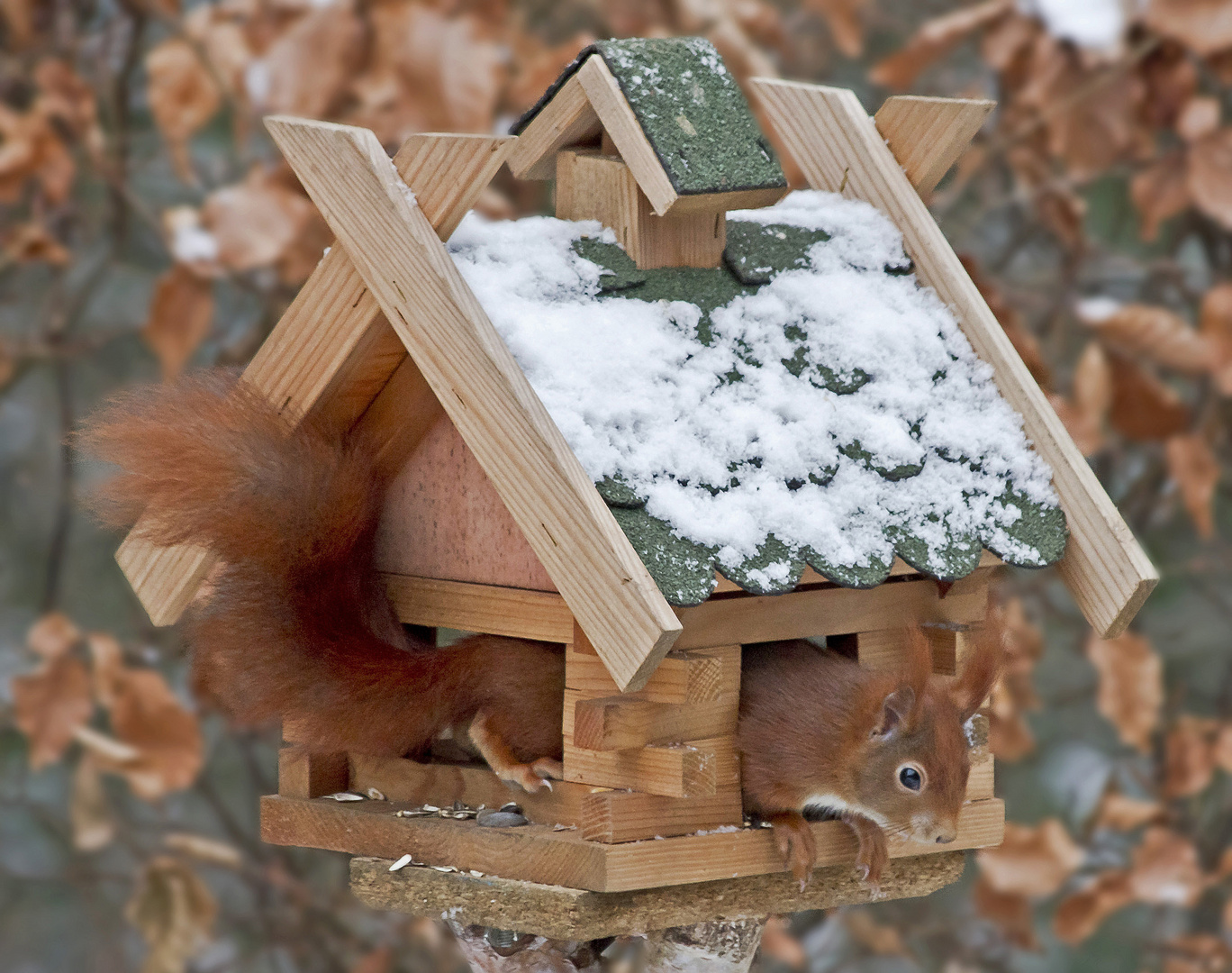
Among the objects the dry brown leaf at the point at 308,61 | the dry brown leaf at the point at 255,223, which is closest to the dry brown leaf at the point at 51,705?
the dry brown leaf at the point at 255,223

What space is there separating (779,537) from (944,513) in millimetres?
148

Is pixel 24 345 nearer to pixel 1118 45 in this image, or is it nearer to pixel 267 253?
pixel 267 253

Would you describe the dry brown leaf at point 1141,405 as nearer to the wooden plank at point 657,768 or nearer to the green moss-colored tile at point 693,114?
the green moss-colored tile at point 693,114

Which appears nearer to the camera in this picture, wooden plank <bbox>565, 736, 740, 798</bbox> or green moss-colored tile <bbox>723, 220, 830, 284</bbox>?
wooden plank <bbox>565, 736, 740, 798</bbox>

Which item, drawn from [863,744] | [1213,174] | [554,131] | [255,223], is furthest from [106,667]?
[1213,174]

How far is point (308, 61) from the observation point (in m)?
1.76

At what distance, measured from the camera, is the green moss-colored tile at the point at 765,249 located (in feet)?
3.56

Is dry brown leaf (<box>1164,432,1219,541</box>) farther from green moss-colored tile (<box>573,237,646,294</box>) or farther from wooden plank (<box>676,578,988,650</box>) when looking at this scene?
green moss-colored tile (<box>573,237,646,294</box>)

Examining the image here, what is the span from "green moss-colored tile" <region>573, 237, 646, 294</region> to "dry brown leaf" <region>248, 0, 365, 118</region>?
0.80 meters

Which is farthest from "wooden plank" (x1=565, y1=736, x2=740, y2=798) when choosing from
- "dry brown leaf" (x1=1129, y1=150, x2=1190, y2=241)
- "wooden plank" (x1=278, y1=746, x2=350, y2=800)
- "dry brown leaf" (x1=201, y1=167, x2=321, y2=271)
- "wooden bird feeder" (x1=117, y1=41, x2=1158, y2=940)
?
"dry brown leaf" (x1=1129, y1=150, x2=1190, y2=241)

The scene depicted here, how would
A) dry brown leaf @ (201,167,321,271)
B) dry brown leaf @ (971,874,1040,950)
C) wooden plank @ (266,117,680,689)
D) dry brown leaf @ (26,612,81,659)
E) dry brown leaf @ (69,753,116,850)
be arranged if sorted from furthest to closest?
dry brown leaf @ (971,874,1040,950) → dry brown leaf @ (69,753,116,850) → dry brown leaf @ (26,612,81,659) → dry brown leaf @ (201,167,321,271) → wooden plank @ (266,117,680,689)

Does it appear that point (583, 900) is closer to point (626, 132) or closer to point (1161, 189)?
point (626, 132)

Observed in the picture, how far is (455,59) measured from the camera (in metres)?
1.67

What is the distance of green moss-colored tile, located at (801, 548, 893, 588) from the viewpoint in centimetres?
93
